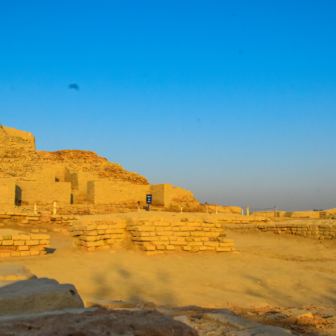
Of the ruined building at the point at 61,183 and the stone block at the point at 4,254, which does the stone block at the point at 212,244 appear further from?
the ruined building at the point at 61,183

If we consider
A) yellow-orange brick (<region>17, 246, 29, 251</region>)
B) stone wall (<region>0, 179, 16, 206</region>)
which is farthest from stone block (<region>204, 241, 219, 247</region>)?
stone wall (<region>0, 179, 16, 206</region>)

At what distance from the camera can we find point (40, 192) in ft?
71.1

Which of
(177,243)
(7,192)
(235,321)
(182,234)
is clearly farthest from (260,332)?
(7,192)

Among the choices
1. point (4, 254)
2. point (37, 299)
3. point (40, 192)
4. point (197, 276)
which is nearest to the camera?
point (37, 299)

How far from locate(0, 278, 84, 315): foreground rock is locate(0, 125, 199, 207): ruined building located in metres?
18.5

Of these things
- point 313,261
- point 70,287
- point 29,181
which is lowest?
point 313,261

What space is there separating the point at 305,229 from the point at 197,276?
7976mm

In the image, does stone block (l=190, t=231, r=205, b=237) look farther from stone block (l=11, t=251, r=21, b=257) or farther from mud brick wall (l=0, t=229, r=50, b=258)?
stone block (l=11, t=251, r=21, b=257)

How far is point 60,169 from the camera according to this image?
28922mm

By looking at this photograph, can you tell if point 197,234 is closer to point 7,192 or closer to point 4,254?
point 4,254

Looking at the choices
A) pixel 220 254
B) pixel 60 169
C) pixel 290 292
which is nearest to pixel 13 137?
pixel 60 169

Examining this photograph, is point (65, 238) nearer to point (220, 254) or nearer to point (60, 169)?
point (220, 254)

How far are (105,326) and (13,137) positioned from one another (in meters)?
30.3

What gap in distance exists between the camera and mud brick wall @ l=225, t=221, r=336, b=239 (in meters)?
12.2
